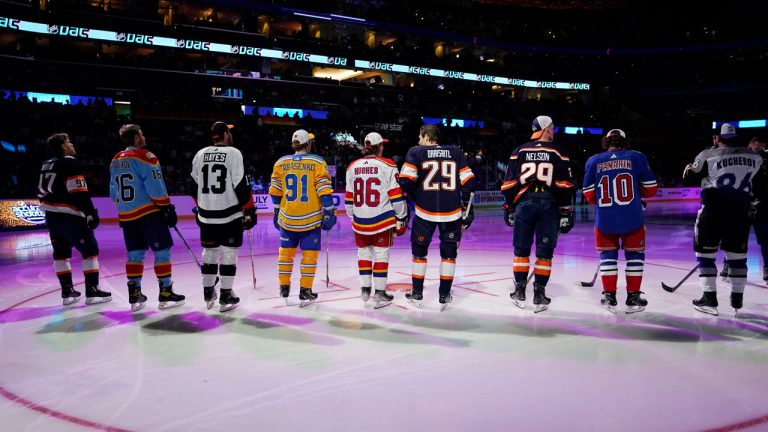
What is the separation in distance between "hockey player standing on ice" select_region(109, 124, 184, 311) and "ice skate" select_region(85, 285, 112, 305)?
0.67 metres

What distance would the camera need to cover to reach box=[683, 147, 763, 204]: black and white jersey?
517 centimetres

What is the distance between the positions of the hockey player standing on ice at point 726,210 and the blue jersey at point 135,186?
17.3 ft

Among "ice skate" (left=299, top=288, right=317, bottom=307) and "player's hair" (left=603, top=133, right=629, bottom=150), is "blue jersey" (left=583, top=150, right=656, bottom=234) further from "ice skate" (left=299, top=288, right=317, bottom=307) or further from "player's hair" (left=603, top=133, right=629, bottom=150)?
"ice skate" (left=299, top=288, right=317, bottom=307)

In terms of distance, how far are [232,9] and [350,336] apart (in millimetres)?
31359

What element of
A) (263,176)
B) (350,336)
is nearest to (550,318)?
(350,336)

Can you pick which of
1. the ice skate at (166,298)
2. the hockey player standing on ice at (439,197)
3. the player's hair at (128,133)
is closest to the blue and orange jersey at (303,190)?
the hockey player standing on ice at (439,197)

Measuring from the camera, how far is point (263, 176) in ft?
71.9

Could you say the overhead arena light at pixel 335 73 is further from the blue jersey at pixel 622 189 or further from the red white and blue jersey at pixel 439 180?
the blue jersey at pixel 622 189

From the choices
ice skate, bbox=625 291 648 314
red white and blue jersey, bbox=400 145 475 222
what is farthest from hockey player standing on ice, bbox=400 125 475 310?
ice skate, bbox=625 291 648 314

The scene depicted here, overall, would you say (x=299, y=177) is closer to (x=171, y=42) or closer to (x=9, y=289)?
(x=9, y=289)

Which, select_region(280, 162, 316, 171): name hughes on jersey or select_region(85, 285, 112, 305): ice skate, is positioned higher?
select_region(280, 162, 316, 171): name hughes on jersey

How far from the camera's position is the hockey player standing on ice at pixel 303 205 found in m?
5.67

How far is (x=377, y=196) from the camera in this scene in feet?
18.5

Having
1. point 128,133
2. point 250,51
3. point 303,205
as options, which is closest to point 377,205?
point 303,205
